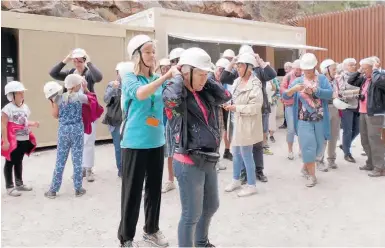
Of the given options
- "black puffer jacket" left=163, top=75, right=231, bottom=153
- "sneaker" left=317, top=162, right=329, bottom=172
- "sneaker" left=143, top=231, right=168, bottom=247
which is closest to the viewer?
"black puffer jacket" left=163, top=75, right=231, bottom=153

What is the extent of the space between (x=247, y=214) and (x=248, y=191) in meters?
0.70

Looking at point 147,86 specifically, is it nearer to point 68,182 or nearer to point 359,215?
point 359,215

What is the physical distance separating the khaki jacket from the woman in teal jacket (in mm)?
570

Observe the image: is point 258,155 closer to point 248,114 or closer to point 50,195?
point 248,114

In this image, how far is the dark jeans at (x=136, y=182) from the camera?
3.30m

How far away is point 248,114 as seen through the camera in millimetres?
4906

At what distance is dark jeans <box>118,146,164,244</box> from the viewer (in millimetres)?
3297

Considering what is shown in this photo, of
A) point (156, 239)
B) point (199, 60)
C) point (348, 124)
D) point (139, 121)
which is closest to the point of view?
point (199, 60)

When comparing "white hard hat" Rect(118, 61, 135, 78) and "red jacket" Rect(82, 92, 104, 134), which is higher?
"white hard hat" Rect(118, 61, 135, 78)

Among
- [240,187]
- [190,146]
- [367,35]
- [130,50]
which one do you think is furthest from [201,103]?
[367,35]

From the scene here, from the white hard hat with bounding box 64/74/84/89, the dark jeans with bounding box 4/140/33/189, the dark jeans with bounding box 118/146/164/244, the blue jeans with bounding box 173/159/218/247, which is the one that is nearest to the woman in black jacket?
the blue jeans with bounding box 173/159/218/247

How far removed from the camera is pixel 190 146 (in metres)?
2.87

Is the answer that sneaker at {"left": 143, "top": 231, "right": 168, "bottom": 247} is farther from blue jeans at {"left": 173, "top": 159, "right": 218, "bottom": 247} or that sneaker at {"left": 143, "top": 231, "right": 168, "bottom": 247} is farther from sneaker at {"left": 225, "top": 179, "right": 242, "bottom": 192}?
sneaker at {"left": 225, "top": 179, "right": 242, "bottom": 192}

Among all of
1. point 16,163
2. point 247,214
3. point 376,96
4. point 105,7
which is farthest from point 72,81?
point 105,7
